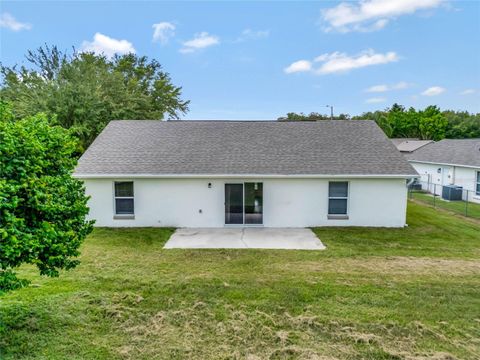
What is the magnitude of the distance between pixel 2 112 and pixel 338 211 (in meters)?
10.9

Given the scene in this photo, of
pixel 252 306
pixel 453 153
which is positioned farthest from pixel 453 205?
pixel 252 306

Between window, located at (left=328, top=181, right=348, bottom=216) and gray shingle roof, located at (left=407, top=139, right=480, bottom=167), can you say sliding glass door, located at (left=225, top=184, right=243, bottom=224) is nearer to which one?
window, located at (left=328, top=181, right=348, bottom=216)

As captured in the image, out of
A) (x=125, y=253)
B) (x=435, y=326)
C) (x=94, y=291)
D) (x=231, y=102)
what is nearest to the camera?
(x=435, y=326)

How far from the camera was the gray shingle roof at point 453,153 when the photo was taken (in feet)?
67.5

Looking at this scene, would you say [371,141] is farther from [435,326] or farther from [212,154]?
[435,326]

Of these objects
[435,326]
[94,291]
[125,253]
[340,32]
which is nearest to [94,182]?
[125,253]

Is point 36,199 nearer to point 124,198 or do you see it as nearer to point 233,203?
point 124,198

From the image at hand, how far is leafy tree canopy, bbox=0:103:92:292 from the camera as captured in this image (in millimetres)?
4148

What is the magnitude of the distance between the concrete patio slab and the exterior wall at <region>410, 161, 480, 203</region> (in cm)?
1430

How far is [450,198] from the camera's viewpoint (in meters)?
19.5

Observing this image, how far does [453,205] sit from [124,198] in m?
17.5

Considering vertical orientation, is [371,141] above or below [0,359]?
above

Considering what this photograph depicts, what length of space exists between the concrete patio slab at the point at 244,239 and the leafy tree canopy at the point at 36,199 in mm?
5043

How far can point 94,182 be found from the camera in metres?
12.3
